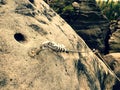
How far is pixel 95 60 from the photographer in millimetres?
10641

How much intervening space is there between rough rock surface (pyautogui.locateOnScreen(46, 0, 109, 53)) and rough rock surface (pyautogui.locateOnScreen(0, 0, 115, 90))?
6104 millimetres

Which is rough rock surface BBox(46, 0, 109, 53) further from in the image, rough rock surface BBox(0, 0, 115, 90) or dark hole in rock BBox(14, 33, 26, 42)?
dark hole in rock BBox(14, 33, 26, 42)

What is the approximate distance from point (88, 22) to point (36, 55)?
30.4ft

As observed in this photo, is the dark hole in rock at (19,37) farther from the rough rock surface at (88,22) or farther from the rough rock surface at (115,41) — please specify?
the rough rock surface at (115,41)

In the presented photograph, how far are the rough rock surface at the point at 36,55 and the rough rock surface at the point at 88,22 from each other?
6.10 m

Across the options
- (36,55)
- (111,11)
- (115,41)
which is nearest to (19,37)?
(36,55)

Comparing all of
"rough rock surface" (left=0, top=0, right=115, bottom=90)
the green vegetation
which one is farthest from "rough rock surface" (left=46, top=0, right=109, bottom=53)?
"rough rock surface" (left=0, top=0, right=115, bottom=90)

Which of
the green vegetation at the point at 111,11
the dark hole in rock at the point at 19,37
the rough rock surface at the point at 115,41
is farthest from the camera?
the green vegetation at the point at 111,11

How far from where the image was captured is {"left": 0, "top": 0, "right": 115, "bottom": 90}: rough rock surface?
689 cm

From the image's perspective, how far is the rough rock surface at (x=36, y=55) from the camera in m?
6.89

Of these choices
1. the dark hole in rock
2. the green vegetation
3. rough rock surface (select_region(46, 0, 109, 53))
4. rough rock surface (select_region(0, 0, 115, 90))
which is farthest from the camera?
the green vegetation

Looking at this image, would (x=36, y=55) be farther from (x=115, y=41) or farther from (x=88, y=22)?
(x=115, y=41)

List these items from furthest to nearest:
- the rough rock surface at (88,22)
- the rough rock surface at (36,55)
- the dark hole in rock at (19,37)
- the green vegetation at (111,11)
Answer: the green vegetation at (111,11)
the rough rock surface at (88,22)
the dark hole in rock at (19,37)
the rough rock surface at (36,55)

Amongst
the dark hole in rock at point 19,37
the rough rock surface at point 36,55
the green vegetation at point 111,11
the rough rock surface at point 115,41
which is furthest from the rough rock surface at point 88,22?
the dark hole in rock at point 19,37
